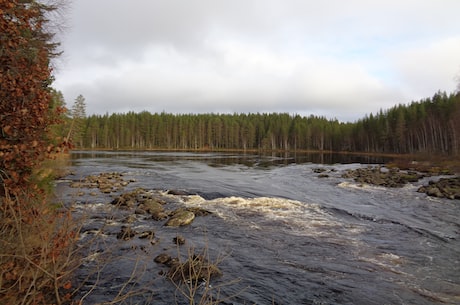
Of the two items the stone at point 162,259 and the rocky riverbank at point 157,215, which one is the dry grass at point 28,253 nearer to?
the stone at point 162,259

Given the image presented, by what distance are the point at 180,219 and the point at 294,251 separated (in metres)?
6.01

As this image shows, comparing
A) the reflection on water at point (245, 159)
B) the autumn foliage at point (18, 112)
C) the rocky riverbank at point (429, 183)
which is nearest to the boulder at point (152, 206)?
the autumn foliage at point (18, 112)

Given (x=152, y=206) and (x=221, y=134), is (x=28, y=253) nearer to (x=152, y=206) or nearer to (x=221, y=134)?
(x=152, y=206)

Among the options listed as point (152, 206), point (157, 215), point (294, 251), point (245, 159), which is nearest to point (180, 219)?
point (157, 215)

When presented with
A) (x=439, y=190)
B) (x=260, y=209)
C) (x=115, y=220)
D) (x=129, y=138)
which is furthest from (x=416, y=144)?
(x=129, y=138)

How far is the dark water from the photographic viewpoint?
27.0 ft

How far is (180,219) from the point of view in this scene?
48.1 ft

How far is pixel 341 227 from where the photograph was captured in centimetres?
1471

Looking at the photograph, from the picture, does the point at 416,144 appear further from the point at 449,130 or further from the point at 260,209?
the point at 260,209

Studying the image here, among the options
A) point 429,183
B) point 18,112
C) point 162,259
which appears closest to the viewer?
point 18,112

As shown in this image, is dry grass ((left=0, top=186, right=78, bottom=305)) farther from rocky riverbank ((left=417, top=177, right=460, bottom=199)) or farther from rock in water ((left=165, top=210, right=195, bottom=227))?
rocky riverbank ((left=417, top=177, right=460, bottom=199))

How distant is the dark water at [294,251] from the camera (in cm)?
822

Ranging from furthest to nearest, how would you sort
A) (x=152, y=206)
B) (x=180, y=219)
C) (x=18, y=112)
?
(x=152, y=206), (x=180, y=219), (x=18, y=112)

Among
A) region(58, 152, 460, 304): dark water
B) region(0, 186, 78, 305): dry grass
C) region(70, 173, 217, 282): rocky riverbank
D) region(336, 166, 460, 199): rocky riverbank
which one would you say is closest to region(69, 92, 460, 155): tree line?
region(336, 166, 460, 199): rocky riverbank
